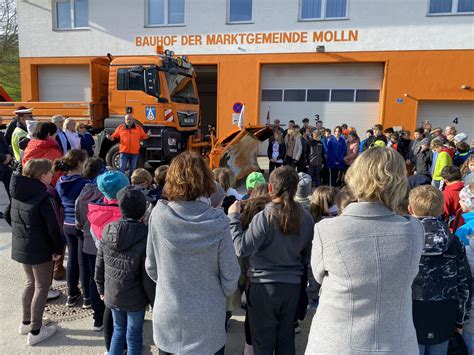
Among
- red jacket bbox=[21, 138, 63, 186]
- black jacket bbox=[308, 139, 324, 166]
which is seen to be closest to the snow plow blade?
black jacket bbox=[308, 139, 324, 166]

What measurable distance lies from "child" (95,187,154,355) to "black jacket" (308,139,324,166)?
7.24 metres

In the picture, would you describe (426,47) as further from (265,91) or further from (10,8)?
(10,8)

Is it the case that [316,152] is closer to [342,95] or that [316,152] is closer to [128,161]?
[128,161]

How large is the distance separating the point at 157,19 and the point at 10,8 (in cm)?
1745

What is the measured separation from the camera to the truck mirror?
8.93 m

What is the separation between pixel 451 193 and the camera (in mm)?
4062

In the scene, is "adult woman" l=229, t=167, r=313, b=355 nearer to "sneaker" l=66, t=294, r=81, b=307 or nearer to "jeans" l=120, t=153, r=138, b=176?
"sneaker" l=66, t=294, r=81, b=307

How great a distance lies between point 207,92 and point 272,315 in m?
18.6

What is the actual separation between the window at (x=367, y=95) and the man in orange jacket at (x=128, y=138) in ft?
29.4

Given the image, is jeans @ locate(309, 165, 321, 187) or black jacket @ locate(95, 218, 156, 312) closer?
black jacket @ locate(95, 218, 156, 312)

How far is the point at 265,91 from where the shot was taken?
15.2 m

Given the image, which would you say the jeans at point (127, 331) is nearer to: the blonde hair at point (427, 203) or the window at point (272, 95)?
the blonde hair at point (427, 203)

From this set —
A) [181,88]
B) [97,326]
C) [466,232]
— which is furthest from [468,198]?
[181,88]

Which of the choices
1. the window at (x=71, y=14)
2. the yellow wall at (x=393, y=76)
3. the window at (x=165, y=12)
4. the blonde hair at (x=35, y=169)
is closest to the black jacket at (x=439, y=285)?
the blonde hair at (x=35, y=169)
